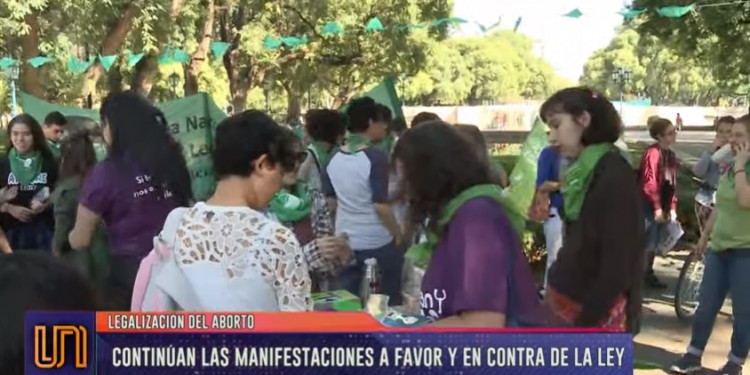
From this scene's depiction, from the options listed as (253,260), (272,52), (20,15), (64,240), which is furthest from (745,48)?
(253,260)

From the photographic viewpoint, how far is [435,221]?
7.07ft

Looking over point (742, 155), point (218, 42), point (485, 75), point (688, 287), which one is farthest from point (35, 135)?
point (485, 75)

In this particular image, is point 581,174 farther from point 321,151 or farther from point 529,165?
point 529,165

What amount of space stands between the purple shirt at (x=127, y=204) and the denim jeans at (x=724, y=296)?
115 inches

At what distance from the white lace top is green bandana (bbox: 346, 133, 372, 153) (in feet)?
8.09

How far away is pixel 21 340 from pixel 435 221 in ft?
3.64

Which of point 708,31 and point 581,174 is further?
point 708,31

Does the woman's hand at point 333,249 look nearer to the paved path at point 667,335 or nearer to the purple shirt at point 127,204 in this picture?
the purple shirt at point 127,204

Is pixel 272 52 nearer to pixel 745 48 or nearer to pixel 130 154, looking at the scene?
pixel 745 48

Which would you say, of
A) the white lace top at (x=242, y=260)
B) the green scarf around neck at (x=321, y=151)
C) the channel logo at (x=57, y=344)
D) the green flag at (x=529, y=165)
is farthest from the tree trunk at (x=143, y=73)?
the channel logo at (x=57, y=344)

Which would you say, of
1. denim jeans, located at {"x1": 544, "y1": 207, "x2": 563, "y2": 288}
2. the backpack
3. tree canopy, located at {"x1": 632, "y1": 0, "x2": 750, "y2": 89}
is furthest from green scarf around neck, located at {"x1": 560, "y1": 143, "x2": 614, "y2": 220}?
tree canopy, located at {"x1": 632, "y1": 0, "x2": 750, "y2": 89}

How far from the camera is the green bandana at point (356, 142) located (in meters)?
4.54

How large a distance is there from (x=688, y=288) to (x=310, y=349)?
559cm

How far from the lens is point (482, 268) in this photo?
2.02m
